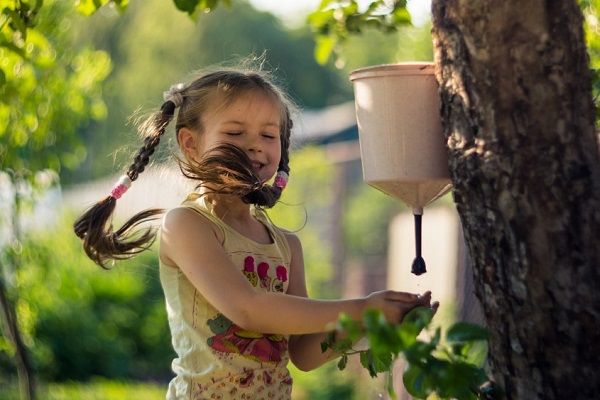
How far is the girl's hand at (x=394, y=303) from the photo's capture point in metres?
2.16

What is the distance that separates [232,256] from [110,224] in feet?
1.60

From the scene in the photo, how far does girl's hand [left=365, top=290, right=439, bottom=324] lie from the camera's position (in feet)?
7.10

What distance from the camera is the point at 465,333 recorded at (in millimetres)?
1756

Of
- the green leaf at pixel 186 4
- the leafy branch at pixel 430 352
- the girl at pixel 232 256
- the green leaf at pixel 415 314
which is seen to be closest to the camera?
the leafy branch at pixel 430 352

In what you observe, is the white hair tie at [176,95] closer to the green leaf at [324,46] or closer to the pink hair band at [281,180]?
the pink hair band at [281,180]

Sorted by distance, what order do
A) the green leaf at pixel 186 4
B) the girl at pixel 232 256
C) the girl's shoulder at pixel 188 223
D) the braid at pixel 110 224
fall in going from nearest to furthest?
the girl at pixel 232 256 → the girl's shoulder at pixel 188 223 → the braid at pixel 110 224 → the green leaf at pixel 186 4

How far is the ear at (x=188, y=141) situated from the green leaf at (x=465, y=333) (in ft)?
3.79

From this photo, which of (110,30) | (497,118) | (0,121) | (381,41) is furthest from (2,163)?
(381,41)

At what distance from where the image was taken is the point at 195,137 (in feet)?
8.96

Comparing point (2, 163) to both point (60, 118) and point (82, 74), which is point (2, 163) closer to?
point (60, 118)

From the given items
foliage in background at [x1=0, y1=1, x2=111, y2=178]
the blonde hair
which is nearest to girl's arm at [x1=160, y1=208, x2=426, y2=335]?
the blonde hair

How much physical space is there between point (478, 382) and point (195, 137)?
3.91ft

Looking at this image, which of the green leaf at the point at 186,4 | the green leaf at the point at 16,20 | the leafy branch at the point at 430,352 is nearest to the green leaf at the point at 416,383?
the leafy branch at the point at 430,352

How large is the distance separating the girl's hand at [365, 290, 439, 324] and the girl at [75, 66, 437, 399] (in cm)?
6
